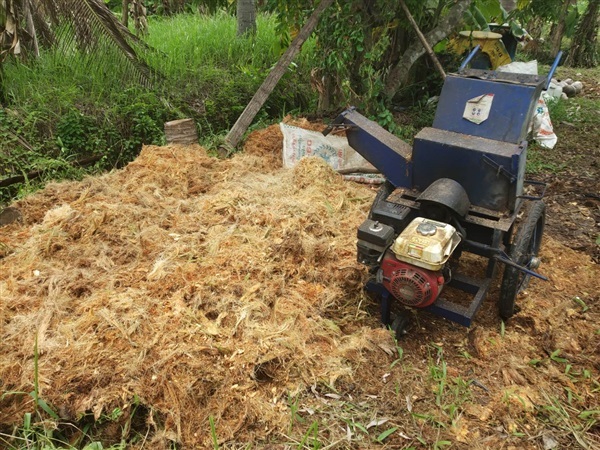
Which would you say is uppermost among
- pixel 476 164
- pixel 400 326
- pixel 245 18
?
pixel 245 18

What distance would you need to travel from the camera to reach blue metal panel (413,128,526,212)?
8.23 feet

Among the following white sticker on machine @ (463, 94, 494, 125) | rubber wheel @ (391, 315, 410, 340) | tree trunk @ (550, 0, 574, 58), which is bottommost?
rubber wheel @ (391, 315, 410, 340)

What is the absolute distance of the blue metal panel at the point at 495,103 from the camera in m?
2.70

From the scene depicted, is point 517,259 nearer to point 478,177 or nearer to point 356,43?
point 478,177

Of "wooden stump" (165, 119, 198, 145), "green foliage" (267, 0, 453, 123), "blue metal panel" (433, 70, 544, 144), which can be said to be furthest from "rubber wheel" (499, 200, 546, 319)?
"wooden stump" (165, 119, 198, 145)

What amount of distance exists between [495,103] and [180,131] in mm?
3205

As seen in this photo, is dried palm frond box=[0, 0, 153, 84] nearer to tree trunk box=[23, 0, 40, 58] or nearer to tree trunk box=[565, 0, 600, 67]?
tree trunk box=[23, 0, 40, 58]

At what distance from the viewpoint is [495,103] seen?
108 inches

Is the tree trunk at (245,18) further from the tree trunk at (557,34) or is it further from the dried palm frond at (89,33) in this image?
the tree trunk at (557,34)

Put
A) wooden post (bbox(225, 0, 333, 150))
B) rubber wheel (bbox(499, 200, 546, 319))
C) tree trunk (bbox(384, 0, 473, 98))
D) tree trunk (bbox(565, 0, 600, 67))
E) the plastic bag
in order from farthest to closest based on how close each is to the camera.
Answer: tree trunk (bbox(565, 0, 600, 67)) → tree trunk (bbox(384, 0, 473, 98)) → wooden post (bbox(225, 0, 333, 150)) → the plastic bag → rubber wheel (bbox(499, 200, 546, 319))

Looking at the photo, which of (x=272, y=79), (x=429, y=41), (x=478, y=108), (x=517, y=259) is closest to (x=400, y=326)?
(x=517, y=259)

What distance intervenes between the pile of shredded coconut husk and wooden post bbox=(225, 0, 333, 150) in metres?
1.57

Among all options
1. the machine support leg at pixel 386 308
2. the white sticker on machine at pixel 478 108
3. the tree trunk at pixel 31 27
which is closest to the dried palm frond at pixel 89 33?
the tree trunk at pixel 31 27

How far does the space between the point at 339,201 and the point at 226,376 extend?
2.09 meters
